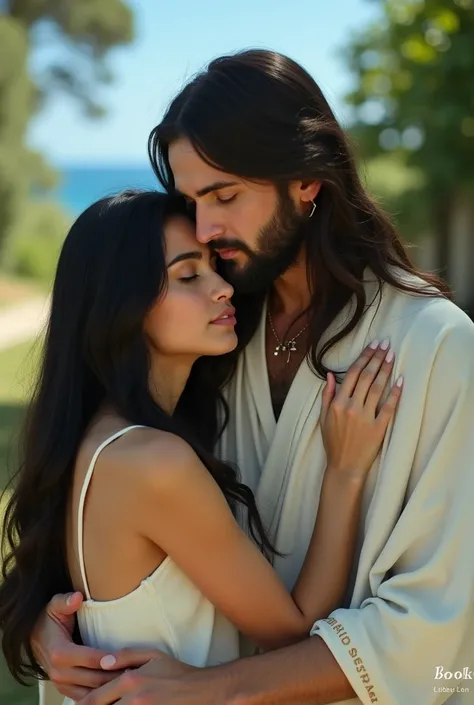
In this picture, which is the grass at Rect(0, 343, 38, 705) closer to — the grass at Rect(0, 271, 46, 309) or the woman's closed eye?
the woman's closed eye

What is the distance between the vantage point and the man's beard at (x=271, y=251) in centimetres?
309

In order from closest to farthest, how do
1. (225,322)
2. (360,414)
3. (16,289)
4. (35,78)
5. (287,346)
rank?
(360,414), (225,322), (287,346), (16,289), (35,78)

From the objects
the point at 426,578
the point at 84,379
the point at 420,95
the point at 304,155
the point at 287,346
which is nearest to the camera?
the point at 426,578

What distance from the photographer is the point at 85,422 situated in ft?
9.29

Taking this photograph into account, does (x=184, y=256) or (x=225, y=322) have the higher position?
(x=184, y=256)

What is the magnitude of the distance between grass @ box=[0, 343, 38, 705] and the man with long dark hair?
0.85 metres

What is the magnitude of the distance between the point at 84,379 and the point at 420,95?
14118 millimetres

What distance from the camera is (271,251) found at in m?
3.14

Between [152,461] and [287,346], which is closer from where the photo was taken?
[152,461]

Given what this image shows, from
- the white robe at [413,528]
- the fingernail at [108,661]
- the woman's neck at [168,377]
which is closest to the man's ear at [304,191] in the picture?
the white robe at [413,528]

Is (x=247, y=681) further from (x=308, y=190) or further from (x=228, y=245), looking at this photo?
(x=308, y=190)

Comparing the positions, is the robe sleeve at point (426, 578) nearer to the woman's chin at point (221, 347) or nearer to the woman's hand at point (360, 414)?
the woman's hand at point (360, 414)

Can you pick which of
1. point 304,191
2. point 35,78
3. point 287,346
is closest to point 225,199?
point 304,191

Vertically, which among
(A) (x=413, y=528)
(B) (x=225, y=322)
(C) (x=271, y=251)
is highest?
(C) (x=271, y=251)
